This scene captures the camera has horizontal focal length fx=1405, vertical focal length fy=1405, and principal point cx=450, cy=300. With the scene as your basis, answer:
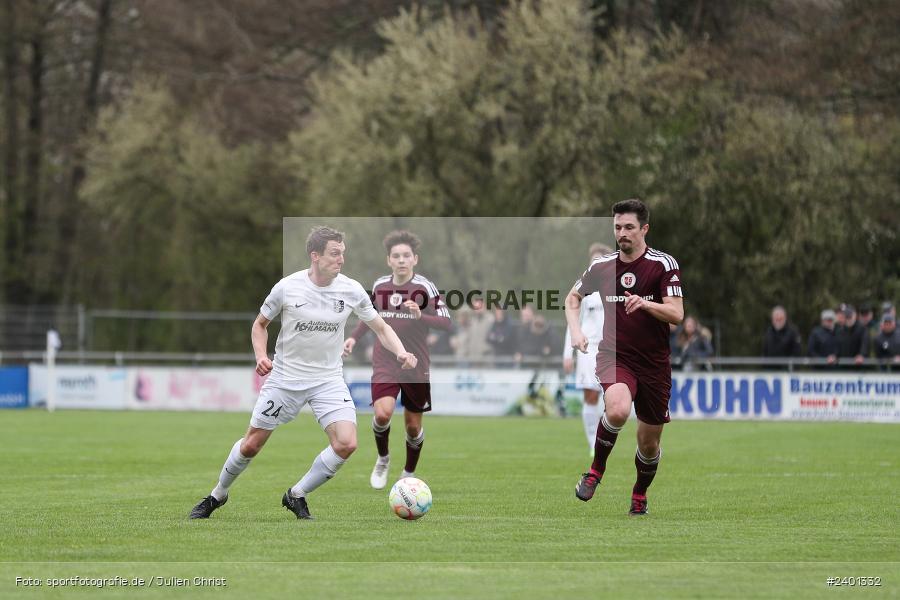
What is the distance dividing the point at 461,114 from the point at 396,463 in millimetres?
20301

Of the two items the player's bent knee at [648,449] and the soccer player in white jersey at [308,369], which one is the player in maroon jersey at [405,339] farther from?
the player's bent knee at [648,449]

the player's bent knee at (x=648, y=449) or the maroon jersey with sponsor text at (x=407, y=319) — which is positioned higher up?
the maroon jersey with sponsor text at (x=407, y=319)

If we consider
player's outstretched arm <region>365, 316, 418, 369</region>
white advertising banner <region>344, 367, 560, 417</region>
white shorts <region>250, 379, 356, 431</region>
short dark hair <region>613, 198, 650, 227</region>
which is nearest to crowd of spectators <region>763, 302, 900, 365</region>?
white advertising banner <region>344, 367, 560, 417</region>

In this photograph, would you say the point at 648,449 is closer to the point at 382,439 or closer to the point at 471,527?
the point at 471,527

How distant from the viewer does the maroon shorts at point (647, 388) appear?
1101cm

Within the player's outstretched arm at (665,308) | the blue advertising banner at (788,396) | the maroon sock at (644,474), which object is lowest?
the blue advertising banner at (788,396)

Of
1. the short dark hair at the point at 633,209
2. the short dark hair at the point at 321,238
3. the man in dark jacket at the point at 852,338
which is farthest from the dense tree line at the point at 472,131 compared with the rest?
the short dark hair at the point at 321,238

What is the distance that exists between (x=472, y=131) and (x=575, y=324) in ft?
83.0

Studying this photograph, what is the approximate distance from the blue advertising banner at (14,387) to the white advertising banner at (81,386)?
128 mm

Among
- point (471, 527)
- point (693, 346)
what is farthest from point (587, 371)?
point (693, 346)

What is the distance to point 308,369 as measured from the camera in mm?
10797

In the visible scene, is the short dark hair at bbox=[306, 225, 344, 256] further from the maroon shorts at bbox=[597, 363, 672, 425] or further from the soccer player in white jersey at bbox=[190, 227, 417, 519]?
the maroon shorts at bbox=[597, 363, 672, 425]

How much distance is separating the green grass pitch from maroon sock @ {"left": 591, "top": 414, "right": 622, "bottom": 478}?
36 cm

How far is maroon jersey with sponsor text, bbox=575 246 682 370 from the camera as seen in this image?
1100 cm
